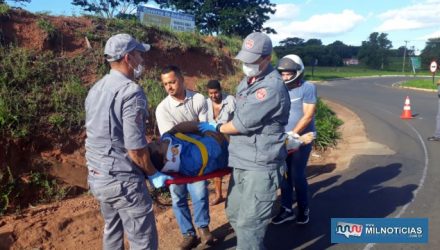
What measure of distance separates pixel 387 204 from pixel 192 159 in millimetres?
3447

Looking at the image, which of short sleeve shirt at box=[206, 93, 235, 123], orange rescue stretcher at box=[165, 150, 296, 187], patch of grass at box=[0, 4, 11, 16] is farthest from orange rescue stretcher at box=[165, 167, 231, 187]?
→ patch of grass at box=[0, 4, 11, 16]

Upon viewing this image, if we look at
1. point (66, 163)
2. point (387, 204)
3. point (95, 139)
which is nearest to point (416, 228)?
point (387, 204)

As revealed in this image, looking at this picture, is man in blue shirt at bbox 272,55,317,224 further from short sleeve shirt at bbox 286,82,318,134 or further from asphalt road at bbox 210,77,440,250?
asphalt road at bbox 210,77,440,250

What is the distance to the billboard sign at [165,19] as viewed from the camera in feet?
40.1

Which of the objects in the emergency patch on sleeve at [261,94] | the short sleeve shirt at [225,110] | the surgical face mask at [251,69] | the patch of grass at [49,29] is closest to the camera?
the emergency patch on sleeve at [261,94]

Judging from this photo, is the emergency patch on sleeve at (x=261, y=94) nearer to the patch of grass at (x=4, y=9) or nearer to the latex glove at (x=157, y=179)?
the latex glove at (x=157, y=179)

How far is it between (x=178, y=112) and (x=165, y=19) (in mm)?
9248

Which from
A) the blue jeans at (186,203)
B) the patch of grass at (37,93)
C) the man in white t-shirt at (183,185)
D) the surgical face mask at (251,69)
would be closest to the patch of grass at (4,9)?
the patch of grass at (37,93)

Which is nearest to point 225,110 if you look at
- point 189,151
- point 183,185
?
point 183,185

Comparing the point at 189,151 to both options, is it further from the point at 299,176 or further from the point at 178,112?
the point at 299,176

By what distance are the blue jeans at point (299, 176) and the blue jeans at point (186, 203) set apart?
1.01m

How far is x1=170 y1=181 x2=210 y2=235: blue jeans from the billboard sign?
329 inches

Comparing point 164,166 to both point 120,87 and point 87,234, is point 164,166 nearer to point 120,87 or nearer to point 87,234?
point 120,87

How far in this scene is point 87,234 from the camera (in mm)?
4832
